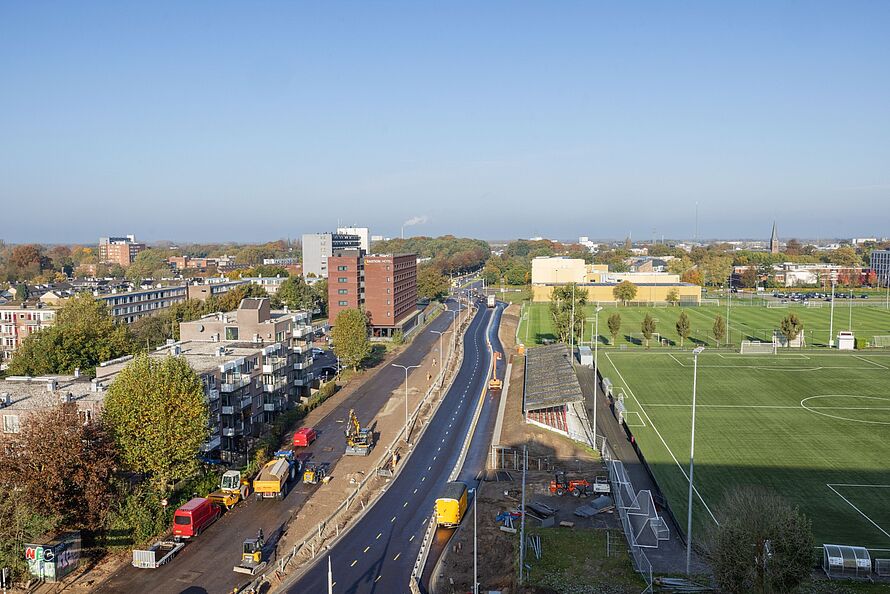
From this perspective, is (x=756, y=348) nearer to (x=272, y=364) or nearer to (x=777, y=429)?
(x=777, y=429)

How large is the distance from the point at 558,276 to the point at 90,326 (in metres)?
92.2

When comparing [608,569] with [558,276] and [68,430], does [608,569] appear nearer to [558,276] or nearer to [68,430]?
[68,430]

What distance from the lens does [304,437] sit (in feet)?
141

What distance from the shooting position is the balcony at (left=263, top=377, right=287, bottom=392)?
1859 inches

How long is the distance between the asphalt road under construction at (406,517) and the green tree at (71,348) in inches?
1091

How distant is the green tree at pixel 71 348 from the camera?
5253 centimetres

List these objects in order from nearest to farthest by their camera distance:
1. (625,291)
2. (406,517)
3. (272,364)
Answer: (406,517)
(272,364)
(625,291)

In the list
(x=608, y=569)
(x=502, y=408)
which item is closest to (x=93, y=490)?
(x=608, y=569)

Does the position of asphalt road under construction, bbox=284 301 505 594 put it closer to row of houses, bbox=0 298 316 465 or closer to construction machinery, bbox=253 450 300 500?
construction machinery, bbox=253 450 300 500

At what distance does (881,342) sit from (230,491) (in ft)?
243

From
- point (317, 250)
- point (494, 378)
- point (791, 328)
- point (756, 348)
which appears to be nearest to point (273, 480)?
point (494, 378)

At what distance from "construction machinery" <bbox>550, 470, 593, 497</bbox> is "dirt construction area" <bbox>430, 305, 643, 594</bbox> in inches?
15.1

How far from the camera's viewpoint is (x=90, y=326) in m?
57.9

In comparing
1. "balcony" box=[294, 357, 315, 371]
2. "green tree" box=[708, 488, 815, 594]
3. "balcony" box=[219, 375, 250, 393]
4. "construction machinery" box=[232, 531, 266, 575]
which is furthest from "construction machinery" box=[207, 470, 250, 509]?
"green tree" box=[708, 488, 815, 594]
